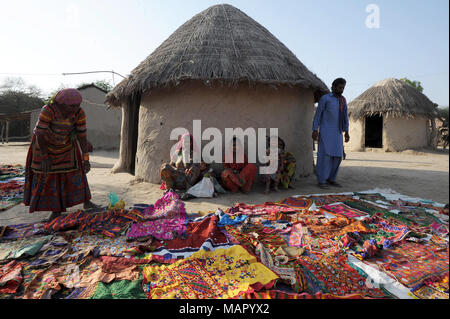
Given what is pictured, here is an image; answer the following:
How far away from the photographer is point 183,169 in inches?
182

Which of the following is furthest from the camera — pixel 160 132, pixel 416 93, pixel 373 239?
pixel 416 93

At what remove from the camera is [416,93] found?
43.1ft

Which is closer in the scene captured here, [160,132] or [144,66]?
[160,132]

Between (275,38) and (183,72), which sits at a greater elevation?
(275,38)

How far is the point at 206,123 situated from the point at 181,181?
4.15 ft

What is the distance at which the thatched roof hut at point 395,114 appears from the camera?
12.2 meters

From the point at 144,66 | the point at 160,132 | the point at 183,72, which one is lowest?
the point at 160,132

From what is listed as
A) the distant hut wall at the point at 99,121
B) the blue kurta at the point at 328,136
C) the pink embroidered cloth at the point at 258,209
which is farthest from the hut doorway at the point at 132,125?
the distant hut wall at the point at 99,121

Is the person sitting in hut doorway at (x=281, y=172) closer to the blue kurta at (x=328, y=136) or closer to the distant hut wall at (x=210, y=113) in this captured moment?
the distant hut wall at (x=210, y=113)

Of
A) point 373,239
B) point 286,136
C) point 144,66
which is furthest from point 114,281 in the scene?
point 144,66

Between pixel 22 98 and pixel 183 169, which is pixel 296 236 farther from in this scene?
pixel 22 98

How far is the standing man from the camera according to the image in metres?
5.12
